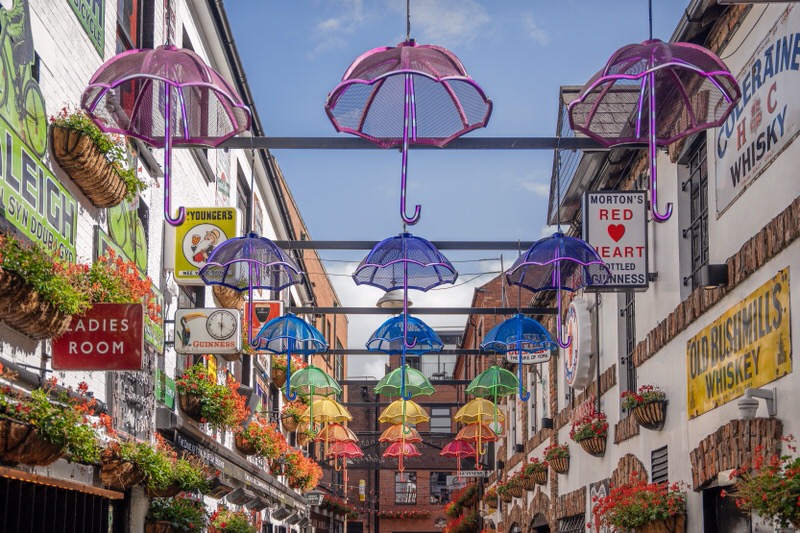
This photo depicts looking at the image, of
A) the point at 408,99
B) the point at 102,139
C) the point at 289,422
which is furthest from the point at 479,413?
the point at 408,99

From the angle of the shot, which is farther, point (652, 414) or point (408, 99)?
point (652, 414)

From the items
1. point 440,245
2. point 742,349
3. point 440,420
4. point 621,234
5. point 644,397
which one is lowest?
point 644,397

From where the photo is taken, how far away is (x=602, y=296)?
60.1 ft

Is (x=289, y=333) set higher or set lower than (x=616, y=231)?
lower

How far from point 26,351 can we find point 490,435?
2053 cm

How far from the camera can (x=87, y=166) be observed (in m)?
11.0

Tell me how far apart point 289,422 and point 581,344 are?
12428mm

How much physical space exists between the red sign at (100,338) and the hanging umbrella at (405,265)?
4604 mm

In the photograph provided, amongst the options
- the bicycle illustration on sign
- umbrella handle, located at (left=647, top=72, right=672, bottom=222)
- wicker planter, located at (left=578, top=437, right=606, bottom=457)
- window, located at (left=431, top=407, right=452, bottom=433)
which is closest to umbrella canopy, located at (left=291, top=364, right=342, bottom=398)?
wicker planter, located at (left=578, top=437, right=606, bottom=457)

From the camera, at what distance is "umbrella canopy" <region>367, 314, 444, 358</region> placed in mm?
18484

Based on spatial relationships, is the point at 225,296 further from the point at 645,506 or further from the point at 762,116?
the point at 762,116

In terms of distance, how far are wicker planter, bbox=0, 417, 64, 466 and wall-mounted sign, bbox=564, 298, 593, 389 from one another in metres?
10.5

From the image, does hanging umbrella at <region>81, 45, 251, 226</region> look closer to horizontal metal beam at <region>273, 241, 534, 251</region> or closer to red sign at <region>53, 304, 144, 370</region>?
red sign at <region>53, 304, 144, 370</region>

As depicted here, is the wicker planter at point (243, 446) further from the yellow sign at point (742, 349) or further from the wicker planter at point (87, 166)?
the yellow sign at point (742, 349)
